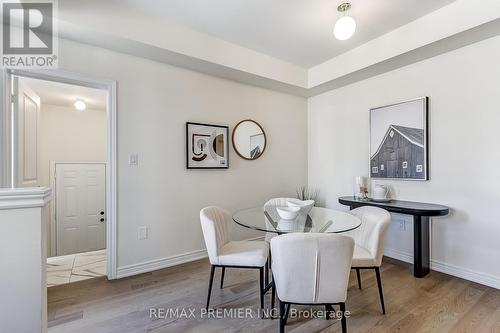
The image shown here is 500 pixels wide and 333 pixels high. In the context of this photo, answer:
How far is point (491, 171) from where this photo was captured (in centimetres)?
235

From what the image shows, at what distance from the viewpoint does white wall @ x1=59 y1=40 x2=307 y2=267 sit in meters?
2.59

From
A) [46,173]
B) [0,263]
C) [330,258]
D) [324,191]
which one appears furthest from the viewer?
[46,173]

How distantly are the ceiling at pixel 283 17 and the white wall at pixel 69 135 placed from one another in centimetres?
324

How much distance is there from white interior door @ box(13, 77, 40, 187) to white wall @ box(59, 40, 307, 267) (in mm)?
506

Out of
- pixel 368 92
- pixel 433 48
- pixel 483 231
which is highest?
pixel 433 48

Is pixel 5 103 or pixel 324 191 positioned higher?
pixel 5 103

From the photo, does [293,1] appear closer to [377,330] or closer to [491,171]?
[491,171]

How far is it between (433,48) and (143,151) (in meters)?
3.22

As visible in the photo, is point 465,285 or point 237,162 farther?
point 237,162

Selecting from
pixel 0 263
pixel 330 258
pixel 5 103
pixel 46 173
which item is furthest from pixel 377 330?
pixel 46 173

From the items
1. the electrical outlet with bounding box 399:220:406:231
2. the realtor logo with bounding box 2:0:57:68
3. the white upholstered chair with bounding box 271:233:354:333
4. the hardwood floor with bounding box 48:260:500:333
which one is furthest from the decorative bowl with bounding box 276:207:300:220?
the realtor logo with bounding box 2:0:57:68

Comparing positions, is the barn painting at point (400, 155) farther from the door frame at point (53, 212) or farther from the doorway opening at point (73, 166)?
the door frame at point (53, 212)

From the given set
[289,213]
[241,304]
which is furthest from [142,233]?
[289,213]

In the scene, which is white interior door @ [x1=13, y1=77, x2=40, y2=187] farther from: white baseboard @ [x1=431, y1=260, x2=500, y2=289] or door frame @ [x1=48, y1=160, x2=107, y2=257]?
white baseboard @ [x1=431, y1=260, x2=500, y2=289]
